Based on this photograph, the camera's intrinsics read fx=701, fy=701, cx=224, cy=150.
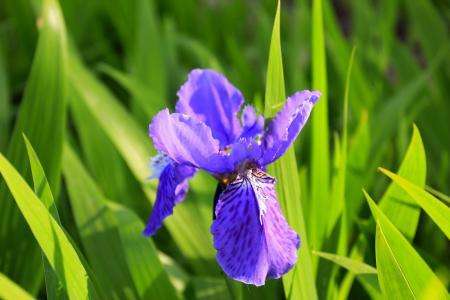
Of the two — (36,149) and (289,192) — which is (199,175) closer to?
(36,149)

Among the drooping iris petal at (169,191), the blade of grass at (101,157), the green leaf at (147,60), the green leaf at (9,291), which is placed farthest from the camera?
the green leaf at (147,60)

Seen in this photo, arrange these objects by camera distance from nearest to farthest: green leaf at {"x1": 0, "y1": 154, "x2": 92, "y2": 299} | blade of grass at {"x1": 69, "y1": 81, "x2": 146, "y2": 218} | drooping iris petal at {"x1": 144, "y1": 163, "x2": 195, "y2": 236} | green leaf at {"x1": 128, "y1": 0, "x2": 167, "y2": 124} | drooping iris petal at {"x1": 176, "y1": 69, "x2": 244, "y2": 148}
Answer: green leaf at {"x1": 0, "y1": 154, "x2": 92, "y2": 299} < drooping iris petal at {"x1": 144, "y1": 163, "x2": 195, "y2": 236} < drooping iris petal at {"x1": 176, "y1": 69, "x2": 244, "y2": 148} < blade of grass at {"x1": 69, "y1": 81, "x2": 146, "y2": 218} < green leaf at {"x1": 128, "y1": 0, "x2": 167, "y2": 124}

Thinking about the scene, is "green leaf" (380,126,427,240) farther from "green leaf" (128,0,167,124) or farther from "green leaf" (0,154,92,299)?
"green leaf" (128,0,167,124)

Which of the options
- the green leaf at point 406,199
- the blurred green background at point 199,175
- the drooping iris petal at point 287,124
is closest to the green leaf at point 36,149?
the blurred green background at point 199,175

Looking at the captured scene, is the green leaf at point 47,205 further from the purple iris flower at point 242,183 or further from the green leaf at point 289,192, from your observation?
the green leaf at point 289,192

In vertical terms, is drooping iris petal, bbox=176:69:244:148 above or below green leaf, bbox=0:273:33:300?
above

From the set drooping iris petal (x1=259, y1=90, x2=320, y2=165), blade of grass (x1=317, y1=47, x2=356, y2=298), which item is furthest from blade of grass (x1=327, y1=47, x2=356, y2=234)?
drooping iris petal (x1=259, y1=90, x2=320, y2=165)
